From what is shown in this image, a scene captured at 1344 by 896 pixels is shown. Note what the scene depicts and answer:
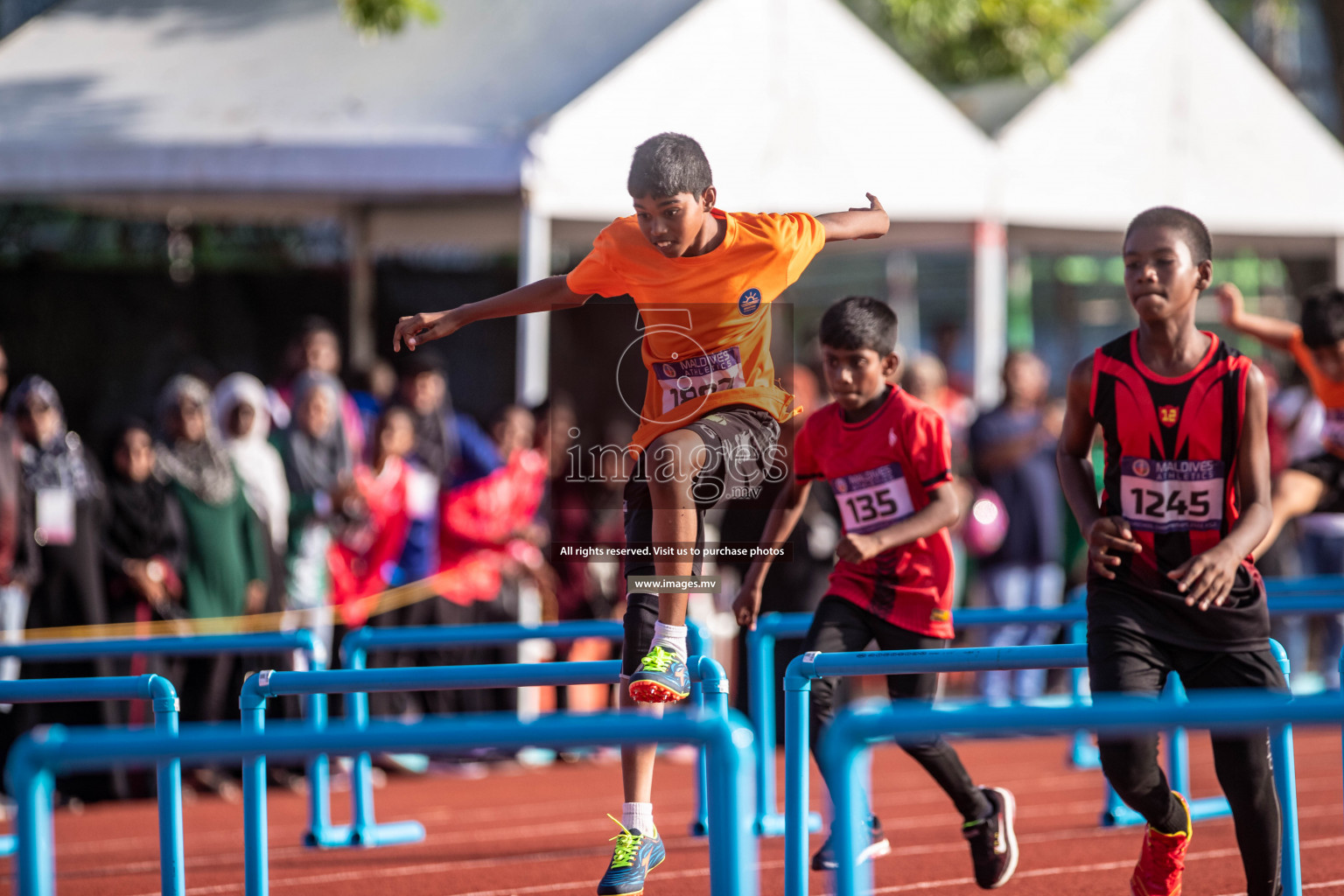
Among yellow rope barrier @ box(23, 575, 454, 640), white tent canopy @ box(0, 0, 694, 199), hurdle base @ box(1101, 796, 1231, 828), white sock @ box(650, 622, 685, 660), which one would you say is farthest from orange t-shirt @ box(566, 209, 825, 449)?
white tent canopy @ box(0, 0, 694, 199)

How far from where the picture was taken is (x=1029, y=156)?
1150cm

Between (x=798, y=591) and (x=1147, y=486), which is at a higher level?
(x=1147, y=486)

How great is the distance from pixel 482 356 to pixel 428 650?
3263mm

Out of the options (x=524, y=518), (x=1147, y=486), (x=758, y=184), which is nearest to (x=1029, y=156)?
(x=758, y=184)

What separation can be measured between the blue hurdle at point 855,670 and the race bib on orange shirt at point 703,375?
0.82 metres

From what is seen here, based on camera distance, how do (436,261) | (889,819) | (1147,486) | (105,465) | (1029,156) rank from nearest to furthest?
(1147,486) < (889,819) < (105,465) < (1029,156) < (436,261)

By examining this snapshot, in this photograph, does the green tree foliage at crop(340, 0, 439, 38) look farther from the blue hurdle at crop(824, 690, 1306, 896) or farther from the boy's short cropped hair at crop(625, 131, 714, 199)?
the blue hurdle at crop(824, 690, 1306, 896)

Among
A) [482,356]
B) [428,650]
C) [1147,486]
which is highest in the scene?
[482,356]

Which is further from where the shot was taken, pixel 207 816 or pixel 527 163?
pixel 527 163

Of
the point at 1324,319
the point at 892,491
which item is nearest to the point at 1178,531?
the point at 892,491

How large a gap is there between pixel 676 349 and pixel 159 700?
1.78m

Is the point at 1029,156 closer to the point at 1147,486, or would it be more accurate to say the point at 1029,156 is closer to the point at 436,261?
the point at 436,261

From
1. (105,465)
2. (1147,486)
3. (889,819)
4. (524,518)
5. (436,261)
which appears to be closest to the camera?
(1147,486)

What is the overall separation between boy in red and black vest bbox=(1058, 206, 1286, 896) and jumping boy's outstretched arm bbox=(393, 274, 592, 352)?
1.53 meters
